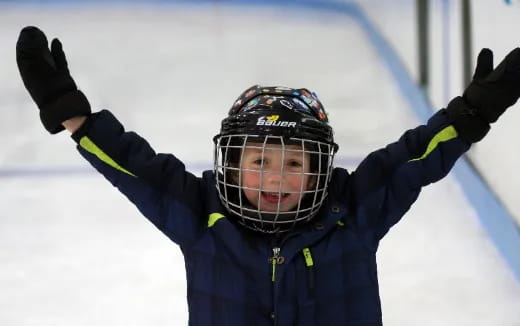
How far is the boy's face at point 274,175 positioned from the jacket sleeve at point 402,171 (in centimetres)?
11

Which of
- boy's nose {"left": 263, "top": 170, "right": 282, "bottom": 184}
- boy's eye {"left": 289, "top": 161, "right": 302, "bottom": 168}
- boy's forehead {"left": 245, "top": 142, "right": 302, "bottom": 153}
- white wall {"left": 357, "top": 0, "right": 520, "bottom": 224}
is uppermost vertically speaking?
white wall {"left": 357, "top": 0, "right": 520, "bottom": 224}

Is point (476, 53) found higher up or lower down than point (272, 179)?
higher up

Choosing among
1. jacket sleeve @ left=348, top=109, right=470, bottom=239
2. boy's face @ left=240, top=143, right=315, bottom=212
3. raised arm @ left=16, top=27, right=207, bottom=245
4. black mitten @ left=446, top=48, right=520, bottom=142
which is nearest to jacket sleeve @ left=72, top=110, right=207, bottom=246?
raised arm @ left=16, top=27, right=207, bottom=245

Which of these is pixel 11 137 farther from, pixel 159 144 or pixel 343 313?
pixel 343 313

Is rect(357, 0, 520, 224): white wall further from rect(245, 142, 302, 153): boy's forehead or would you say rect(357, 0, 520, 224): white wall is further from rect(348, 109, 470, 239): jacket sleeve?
rect(245, 142, 302, 153): boy's forehead

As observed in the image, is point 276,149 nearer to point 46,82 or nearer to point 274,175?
point 274,175

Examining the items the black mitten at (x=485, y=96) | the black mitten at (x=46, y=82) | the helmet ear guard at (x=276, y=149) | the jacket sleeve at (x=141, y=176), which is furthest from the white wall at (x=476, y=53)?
the black mitten at (x=46, y=82)

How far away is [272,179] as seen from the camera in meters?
1.40

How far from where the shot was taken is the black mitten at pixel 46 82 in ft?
4.59

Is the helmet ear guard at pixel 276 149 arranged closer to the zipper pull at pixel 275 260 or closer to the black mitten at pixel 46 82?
the zipper pull at pixel 275 260

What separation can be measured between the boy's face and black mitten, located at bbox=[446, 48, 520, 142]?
240 mm

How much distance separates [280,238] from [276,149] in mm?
145

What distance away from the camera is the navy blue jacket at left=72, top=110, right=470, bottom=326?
1.42 metres

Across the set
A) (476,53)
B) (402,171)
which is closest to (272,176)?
(402,171)
